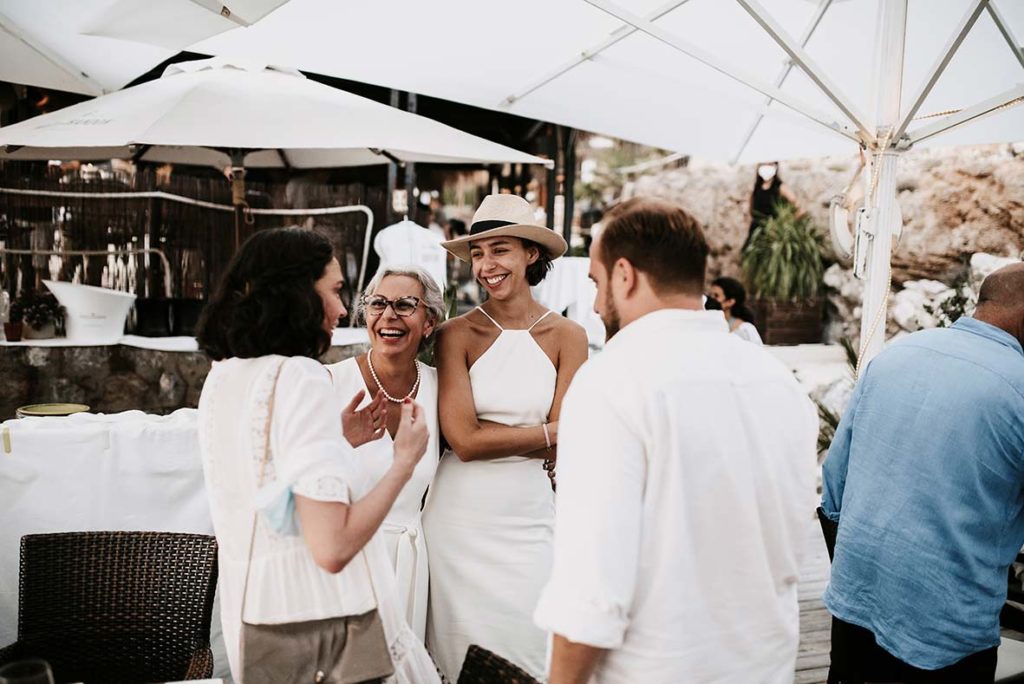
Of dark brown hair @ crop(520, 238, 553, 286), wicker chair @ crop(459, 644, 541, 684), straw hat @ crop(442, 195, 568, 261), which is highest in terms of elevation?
straw hat @ crop(442, 195, 568, 261)

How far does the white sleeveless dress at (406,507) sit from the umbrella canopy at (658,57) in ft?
7.51

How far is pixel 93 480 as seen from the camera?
3039 mm

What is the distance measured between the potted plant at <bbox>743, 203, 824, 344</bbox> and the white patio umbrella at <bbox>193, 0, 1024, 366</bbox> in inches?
299

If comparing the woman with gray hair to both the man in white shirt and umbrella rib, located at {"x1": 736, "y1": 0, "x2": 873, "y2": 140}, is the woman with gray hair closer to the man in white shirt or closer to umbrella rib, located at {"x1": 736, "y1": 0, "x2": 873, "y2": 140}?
the man in white shirt

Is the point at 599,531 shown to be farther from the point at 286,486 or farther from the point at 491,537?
the point at 491,537

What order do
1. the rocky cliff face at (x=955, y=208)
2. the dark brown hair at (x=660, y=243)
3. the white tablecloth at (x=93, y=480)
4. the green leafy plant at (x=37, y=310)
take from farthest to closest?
the rocky cliff face at (x=955, y=208), the green leafy plant at (x=37, y=310), the white tablecloth at (x=93, y=480), the dark brown hair at (x=660, y=243)

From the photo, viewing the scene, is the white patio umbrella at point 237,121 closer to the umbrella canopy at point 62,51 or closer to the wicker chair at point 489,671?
the umbrella canopy at point 62,51

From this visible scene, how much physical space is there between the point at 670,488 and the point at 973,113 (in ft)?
10.5

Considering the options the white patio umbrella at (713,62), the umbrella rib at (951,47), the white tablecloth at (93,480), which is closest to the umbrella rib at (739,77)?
the white patio umbrella at (713,62)

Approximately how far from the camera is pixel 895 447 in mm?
2398

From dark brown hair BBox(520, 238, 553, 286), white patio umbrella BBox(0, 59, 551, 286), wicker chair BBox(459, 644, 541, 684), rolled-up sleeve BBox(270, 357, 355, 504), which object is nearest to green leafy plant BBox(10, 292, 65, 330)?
white patio umbrella BBox(0, 59, 551, 286)

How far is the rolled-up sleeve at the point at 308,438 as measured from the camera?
4.60 feet

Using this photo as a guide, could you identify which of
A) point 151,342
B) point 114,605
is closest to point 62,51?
point 151,342

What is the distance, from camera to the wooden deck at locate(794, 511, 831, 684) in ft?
12.0
